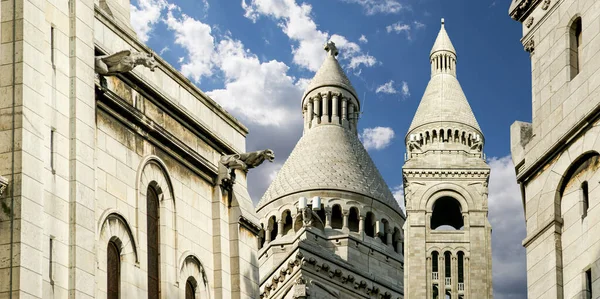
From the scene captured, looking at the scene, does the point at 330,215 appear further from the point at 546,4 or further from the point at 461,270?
the point at 546,4

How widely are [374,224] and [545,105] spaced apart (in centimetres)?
7123

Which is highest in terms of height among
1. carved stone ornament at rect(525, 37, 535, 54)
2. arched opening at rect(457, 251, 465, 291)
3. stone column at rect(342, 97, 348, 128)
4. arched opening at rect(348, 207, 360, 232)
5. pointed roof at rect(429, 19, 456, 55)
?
pointed roof at rect(429, 19, 456, 55)

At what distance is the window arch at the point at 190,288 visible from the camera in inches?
1450

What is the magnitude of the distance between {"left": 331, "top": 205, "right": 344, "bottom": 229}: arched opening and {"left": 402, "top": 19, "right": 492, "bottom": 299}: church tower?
2127cm

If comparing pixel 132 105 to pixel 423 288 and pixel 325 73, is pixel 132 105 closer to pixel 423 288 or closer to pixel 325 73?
pixel 325 73

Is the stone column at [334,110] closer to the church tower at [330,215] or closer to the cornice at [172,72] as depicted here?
the church tower at [330,215]

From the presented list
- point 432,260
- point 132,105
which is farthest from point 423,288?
point 132,105

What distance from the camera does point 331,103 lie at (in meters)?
117

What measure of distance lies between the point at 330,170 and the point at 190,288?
71.9 m

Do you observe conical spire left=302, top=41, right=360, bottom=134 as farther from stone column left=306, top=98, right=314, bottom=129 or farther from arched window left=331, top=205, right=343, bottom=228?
arched window left=331, top=205, right=343, bottom=228

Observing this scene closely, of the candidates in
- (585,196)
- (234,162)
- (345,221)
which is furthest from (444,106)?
(585,196)

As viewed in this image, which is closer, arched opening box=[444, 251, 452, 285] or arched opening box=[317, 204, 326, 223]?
arched opening box=[317, 204, 326, 223]

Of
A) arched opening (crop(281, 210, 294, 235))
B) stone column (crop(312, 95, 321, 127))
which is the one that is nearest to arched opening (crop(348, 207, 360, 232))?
arched opening (crop(281, 210, 294, 235))

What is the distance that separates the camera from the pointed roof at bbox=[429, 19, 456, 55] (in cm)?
14014
